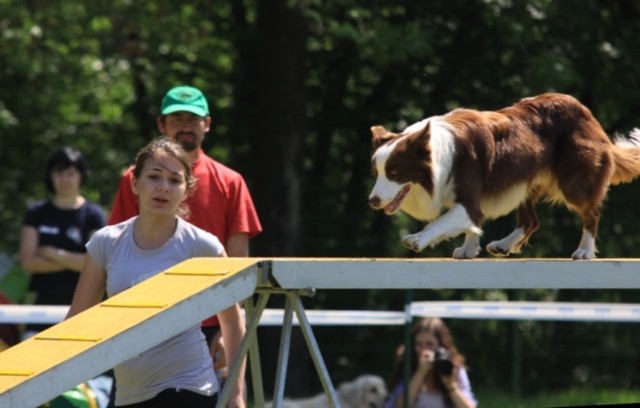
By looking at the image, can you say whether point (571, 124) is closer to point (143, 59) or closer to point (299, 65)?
point (299, 65)

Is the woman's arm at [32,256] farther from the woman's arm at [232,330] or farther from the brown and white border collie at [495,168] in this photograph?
the brown and white border collie at [495,168]

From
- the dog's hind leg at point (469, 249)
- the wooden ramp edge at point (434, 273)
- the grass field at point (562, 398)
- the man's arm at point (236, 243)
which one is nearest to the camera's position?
the wooden ramp edge at point (434, 273)

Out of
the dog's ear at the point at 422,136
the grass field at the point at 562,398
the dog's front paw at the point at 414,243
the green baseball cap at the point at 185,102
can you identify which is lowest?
the grass field at the point at 562,398

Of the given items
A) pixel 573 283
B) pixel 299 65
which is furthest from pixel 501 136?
pixel 299 65

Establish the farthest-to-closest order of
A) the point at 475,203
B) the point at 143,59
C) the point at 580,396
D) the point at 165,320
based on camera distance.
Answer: the point at 143,59
the point at 580,396
the point at 475,203
the point at 165,320

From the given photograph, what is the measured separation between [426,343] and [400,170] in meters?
3.82

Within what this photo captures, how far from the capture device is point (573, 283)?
450 cm

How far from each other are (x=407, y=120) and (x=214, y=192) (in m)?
7.75

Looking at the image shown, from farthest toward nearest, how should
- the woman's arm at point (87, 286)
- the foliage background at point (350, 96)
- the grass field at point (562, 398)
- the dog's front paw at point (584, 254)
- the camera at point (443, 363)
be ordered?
the foliage background at point (350, 96) → the grass field at point (562, 398) → the camera at point (443, 363) → the dog's front paw at point (584, 254) → the woman's arm at point (87, 286)

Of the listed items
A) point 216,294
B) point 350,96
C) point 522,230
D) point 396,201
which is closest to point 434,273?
point 396,201

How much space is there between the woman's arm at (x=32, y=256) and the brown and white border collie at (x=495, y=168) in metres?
4.45

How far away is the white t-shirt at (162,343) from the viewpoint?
4598 mm

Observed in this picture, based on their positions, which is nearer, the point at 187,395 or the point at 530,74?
the point at 187,395

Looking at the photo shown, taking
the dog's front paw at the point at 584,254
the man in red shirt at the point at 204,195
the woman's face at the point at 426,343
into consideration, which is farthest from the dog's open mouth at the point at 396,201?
the woman's face at the point at 426,343
